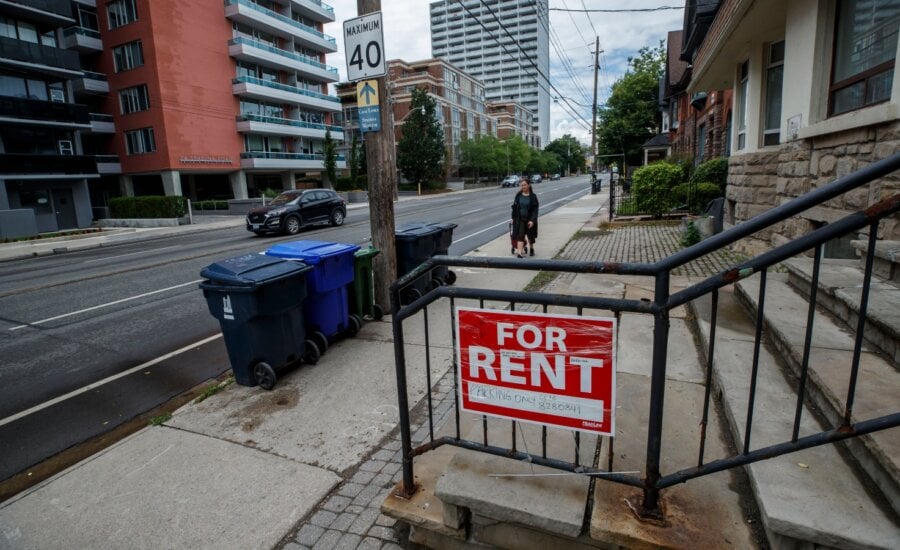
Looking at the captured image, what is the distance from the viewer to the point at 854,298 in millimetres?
3424

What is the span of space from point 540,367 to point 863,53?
6142 mm

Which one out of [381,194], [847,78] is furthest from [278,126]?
[847,78]

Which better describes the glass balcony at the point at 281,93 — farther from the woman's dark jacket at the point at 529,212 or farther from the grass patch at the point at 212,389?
the grass patch at the point at 212,389

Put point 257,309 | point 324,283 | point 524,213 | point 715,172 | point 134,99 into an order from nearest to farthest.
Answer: point 257,309, point 324,283, point 524,213, point 715,172, point 134,99

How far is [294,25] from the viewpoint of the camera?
45.8 m

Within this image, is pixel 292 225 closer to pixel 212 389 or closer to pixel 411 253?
pixel 411 253

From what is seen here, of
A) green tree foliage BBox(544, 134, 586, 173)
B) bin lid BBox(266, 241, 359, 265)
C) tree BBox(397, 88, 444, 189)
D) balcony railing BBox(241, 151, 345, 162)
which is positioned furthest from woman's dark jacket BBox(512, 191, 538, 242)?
green tree foliage BBox(544, 134, 586, 173)

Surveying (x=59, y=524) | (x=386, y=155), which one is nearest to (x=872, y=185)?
(x=386, y=155)

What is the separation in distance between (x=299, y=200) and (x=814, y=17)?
17786 millimetres

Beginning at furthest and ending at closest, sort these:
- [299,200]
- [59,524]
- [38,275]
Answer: [299,200]
[38,275]
[59,524]

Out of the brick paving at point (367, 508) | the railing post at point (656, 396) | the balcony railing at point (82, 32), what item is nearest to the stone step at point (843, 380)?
the railing post at point (656, 396)

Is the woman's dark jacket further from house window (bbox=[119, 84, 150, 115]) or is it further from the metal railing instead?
house window (bbox=[119, 84, 150, 115])

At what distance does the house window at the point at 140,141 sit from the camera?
36250 mm

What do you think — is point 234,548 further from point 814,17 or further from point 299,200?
point 299,200
